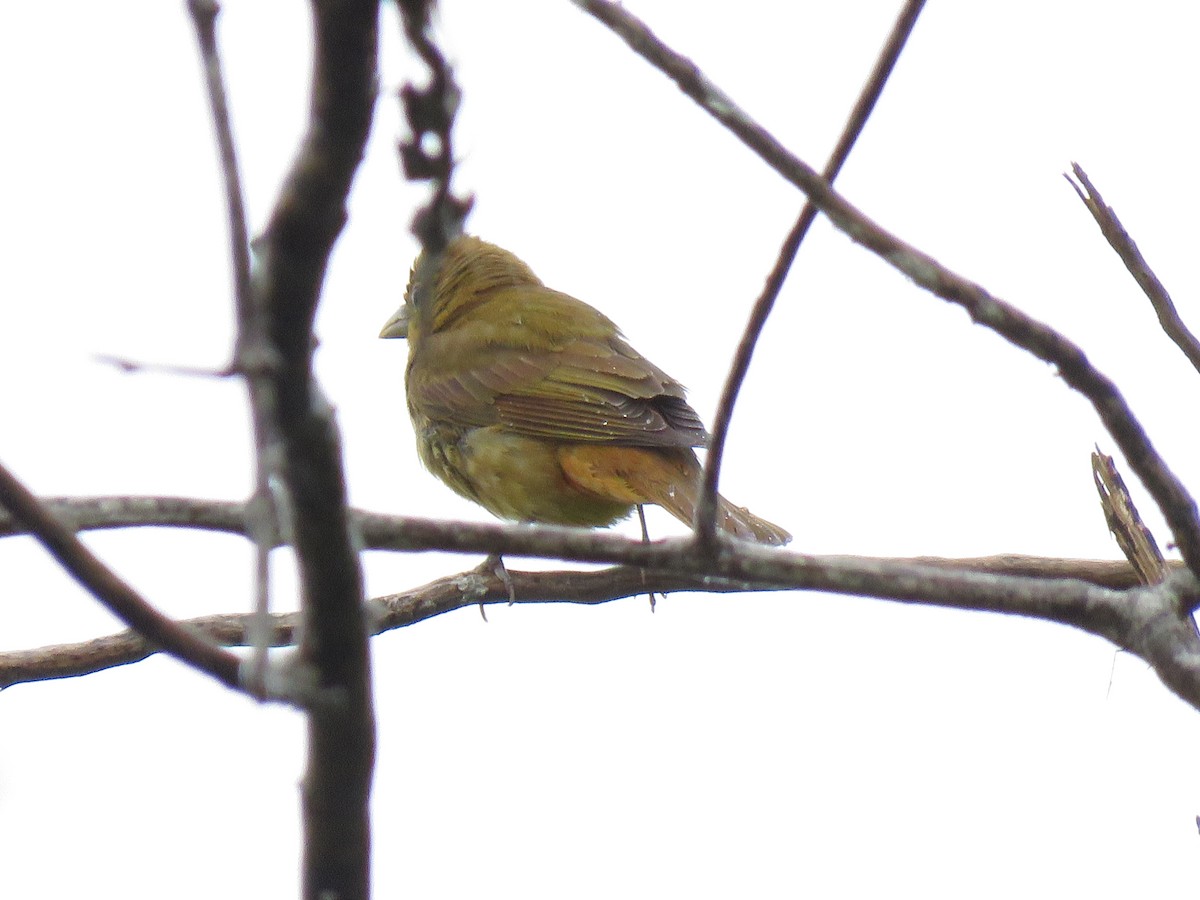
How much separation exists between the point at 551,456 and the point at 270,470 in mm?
3982

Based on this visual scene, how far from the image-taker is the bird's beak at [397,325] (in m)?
7.19

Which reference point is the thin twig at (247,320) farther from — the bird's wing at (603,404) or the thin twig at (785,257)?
the bird's wing at (603,404)

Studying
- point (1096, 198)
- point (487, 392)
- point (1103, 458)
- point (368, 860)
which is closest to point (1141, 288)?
point (1096, 198)

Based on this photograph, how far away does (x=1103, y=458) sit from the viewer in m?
3.16

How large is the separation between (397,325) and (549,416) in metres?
2.02

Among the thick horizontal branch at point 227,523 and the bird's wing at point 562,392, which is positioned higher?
the bird's wing at point 562,392

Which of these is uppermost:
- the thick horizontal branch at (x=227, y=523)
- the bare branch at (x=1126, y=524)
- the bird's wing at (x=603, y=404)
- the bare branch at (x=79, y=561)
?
the bird's wing at (x=603, y=404)

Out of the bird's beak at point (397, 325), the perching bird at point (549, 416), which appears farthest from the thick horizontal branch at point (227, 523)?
the bird's beak at point (397, 325)

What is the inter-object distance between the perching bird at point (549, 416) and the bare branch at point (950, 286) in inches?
94.8

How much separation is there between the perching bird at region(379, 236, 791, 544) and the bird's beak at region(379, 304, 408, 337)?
38 centimetres

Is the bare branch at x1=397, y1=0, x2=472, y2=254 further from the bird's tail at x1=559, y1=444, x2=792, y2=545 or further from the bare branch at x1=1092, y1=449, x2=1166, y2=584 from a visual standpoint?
the bird's tail at x1=559, y1=444, x2=792, y2=545

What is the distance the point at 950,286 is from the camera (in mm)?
1966

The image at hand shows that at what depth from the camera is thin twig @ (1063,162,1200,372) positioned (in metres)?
2.47

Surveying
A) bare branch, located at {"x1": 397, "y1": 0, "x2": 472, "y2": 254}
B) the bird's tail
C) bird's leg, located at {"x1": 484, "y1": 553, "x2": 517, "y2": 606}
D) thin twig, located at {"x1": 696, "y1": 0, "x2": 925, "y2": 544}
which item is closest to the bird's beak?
the bird's tail
